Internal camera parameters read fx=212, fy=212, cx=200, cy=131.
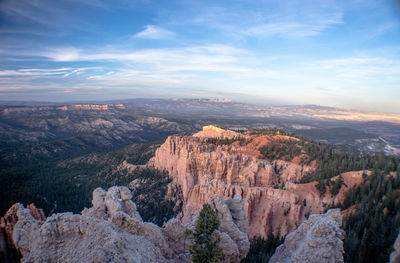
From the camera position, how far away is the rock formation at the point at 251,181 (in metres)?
29.3

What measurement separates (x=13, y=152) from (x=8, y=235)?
330ft

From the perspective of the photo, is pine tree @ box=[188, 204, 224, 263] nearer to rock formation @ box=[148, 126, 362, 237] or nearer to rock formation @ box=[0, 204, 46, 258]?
rock formation @ box=[0, 204, 46, 258]

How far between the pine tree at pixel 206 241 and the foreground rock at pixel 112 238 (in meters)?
1.27

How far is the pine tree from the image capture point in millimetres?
10914

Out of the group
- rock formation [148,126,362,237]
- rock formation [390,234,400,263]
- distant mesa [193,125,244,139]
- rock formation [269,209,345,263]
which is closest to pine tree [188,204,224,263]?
rock formation [269,209,345,263]

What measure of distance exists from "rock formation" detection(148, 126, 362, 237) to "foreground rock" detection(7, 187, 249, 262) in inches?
579

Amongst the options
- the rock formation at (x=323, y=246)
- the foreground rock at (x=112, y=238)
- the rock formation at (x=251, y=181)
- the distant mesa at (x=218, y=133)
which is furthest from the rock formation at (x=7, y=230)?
the distant mesa at (x=218, y=133)

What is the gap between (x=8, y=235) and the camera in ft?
53.9

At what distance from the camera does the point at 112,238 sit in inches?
350

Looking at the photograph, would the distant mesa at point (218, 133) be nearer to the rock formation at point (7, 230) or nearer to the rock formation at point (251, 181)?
the rock formation at point (251, 181)

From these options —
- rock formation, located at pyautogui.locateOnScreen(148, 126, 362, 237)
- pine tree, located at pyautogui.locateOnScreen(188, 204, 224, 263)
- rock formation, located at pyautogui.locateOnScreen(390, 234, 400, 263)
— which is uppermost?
pine tree, located at pyautogui.locateOnScreen(188, 204, 224, 263)

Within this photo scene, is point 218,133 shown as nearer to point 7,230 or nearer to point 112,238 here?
point 7,230

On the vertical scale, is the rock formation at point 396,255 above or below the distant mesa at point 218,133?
below

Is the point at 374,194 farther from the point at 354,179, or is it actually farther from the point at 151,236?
the point at 151,236
